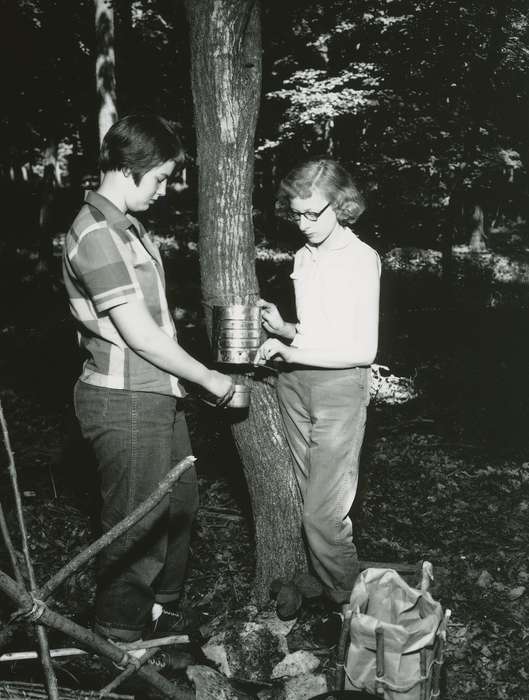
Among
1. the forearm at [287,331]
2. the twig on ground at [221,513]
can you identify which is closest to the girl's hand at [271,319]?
the forearm at [287,331]

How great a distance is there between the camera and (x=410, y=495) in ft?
18.1

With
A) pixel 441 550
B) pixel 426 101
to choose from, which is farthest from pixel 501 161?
pixel 441 550

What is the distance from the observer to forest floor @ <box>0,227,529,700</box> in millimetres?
3754

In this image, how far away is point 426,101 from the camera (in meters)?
13.6

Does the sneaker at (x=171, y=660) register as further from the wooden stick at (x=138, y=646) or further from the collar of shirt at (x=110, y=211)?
the collar of shirt at (x=110, y=211)

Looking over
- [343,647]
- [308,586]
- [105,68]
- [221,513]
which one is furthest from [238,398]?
[105,68]

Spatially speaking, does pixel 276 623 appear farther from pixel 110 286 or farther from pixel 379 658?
pixel 110 286

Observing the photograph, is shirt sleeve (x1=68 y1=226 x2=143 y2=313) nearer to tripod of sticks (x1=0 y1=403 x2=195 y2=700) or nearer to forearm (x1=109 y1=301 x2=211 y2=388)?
forearm (x1=109 y1=301 x2=211 y2=388)

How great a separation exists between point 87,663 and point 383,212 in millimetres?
17179

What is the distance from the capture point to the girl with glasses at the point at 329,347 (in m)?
3.21

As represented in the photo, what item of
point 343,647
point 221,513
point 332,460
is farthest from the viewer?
point 221,513

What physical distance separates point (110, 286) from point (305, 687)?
7.10 ft

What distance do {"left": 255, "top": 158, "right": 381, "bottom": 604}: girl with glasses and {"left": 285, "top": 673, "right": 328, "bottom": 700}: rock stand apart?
0.40m

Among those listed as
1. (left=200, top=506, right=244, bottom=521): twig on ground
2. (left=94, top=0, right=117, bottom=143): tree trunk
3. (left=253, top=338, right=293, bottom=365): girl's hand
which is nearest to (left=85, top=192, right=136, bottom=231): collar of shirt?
(left=253, top=338, right=293, bottom=365): girl's hand
